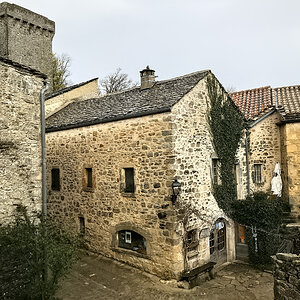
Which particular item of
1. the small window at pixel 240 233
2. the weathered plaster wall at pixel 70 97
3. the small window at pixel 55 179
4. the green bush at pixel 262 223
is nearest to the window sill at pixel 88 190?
the small window at pixel 55 179

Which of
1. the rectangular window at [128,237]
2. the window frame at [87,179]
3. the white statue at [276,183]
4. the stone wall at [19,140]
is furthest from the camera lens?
the white statue at [276,183]

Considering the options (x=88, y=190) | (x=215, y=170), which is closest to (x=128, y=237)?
(x=88, y=190)

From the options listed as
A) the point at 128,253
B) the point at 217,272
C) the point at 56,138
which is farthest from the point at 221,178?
the point at 56,138

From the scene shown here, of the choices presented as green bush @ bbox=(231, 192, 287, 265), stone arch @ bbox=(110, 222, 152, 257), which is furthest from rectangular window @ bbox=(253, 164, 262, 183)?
stone arch @ bbox=(110, 222, 152, 257)

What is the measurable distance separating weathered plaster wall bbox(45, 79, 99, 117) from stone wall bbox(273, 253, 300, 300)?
12.5m

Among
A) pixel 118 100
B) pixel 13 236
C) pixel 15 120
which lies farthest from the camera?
pixel 118 100

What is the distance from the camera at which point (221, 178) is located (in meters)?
11.1

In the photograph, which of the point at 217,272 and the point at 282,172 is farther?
the point at 282,172

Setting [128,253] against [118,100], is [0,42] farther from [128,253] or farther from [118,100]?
[128,253]

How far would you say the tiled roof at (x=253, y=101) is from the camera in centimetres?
1355

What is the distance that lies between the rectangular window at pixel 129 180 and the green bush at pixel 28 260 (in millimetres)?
3837

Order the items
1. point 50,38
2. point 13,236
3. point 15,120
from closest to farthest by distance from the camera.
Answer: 1. point 13,236
2. point 15,120
3. point 50,38

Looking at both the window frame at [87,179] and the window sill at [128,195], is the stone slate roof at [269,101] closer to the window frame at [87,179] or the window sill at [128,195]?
the window sill at [128,195]

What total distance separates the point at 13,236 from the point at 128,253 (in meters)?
5.09
